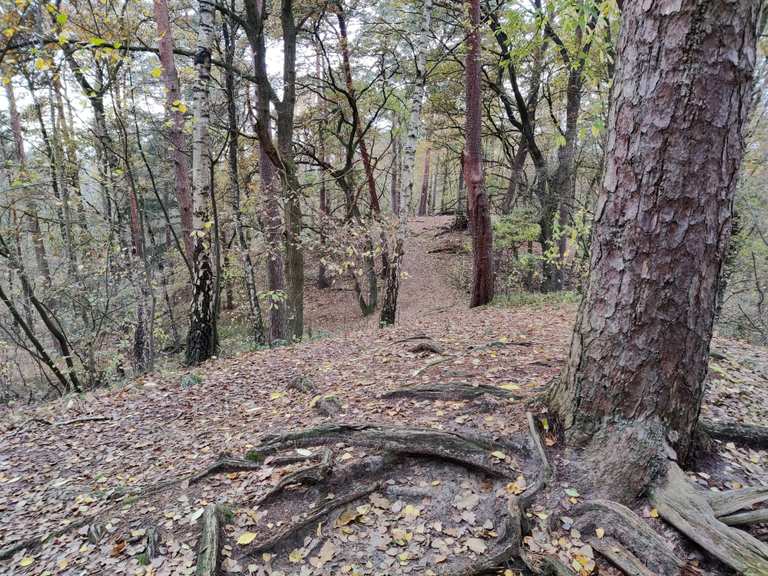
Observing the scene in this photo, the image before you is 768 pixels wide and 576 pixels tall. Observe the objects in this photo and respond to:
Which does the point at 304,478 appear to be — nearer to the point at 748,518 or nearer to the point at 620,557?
the point at 620,557

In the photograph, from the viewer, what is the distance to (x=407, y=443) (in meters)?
3.17

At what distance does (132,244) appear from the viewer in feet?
28.7

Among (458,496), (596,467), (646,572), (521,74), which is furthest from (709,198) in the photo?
(521,74)

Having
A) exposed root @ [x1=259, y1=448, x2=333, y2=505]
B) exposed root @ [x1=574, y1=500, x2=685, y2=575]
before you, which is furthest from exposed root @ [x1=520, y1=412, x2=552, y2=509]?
exposed root @ [x1=259, y1=448, x2=333, y2=505]

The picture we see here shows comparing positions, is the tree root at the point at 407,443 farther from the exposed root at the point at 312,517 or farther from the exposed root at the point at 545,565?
the exposed root at the point at 545,565

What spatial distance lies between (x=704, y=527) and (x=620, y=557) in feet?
1.51

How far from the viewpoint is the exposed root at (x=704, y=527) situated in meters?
2.04

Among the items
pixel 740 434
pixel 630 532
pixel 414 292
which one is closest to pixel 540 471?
pixel 630 532

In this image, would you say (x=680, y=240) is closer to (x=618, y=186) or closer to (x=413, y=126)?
(x=618, y=186)

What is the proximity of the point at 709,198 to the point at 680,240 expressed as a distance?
0.85 feet

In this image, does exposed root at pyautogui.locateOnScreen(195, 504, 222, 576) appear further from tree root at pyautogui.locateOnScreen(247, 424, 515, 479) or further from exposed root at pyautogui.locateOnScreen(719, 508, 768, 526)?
exposed root at pyautogui.locateOnScreen(719, 508, 768, 526)

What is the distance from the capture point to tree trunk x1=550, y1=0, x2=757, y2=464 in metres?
2.19

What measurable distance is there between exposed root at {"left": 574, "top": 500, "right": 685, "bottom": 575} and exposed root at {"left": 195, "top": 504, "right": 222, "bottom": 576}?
7.06ft

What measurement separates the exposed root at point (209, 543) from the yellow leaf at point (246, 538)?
127 mm
